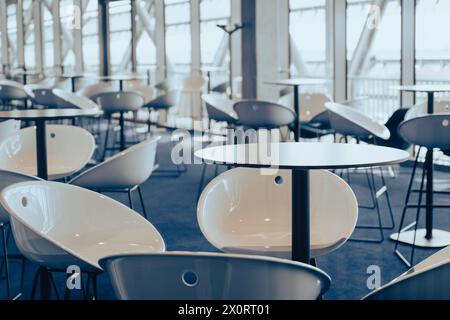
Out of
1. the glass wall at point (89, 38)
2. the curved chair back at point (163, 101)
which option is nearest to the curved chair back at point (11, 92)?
the curved chair back at point (163, 101)

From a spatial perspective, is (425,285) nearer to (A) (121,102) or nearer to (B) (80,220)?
(B) (80,220)

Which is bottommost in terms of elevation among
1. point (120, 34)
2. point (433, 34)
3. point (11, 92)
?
point (11, 92)

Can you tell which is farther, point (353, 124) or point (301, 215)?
point (353, 124)

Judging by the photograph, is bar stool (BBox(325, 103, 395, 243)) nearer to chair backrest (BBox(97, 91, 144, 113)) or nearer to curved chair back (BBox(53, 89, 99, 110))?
curved chair back (BBox(53, 89, 99, 110))

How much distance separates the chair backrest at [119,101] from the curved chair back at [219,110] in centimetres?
108

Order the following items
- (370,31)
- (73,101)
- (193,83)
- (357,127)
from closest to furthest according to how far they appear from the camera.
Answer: (357,127) < (73,101) < (370,31) < (193,83)

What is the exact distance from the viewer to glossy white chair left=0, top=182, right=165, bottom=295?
232cm

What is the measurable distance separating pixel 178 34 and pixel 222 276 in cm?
1043

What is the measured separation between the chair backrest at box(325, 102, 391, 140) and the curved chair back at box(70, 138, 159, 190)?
172 cm

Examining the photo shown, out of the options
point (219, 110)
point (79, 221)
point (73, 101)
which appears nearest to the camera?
point (79, 221)

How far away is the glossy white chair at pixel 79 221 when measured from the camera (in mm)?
2320

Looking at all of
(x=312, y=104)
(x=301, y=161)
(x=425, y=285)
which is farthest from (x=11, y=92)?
(x=425, y=285)

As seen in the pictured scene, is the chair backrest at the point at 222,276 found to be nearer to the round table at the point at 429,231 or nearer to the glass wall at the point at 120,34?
the round table at the point at 429,231

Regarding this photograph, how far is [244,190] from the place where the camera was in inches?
113
